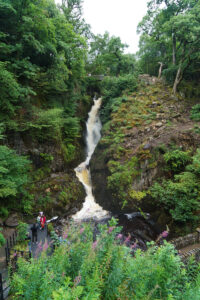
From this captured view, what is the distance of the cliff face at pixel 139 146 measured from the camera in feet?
36.3

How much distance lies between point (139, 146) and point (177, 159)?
363 centimetres

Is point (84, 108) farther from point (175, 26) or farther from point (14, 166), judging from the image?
point (14, 166)

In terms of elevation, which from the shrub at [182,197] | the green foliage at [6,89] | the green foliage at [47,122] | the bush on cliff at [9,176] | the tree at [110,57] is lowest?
the shrub at [182,197]

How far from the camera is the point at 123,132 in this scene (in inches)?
637

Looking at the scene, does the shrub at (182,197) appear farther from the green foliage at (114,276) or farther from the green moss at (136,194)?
the green foliage at (114,276)

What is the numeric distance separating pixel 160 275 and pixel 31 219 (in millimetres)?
8828

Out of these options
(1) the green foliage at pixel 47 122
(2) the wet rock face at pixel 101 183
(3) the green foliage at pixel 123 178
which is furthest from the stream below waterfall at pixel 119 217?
(1) the green foliage at pixel 47 122

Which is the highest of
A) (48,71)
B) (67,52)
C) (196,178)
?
(67,52)

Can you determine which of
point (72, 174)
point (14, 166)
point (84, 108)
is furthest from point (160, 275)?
point (84, 108)

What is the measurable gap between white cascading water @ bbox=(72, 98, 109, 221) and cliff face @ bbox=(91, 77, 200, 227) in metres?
0.64

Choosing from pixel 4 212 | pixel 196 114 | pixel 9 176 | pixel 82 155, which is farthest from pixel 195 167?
pixel 82 155

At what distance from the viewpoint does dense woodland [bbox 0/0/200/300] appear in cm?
289

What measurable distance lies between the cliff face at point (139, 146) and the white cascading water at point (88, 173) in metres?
0.64

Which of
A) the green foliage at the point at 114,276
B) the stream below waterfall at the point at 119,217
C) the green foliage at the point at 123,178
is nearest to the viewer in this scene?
the green foliage at the point at 114,276
